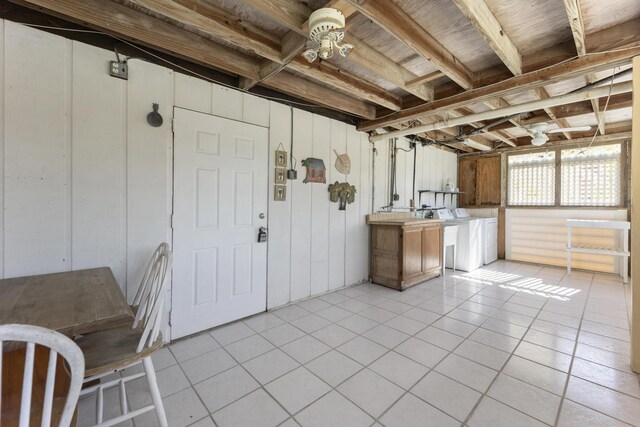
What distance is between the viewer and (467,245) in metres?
4.68

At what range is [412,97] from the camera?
3.29m

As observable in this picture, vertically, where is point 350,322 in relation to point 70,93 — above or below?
below

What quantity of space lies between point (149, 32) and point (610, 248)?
22.3 feet

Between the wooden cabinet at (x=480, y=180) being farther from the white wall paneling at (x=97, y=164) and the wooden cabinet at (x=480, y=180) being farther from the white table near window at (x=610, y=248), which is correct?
the white wall paneling at (x=97, y=164)

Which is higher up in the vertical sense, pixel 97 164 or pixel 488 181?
pixel 488 181

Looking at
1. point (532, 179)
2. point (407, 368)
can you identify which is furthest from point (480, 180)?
point (407, 368)

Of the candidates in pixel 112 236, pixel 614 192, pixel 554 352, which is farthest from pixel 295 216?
pixel 614 192

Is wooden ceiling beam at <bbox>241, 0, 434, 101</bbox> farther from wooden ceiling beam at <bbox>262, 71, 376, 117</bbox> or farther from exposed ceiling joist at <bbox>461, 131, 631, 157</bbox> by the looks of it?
exposed ceiling joist at <bbox>461, 131, 631, 157</bbox>

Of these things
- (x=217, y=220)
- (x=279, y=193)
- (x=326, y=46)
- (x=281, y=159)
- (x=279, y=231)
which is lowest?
(x=279, y=231)

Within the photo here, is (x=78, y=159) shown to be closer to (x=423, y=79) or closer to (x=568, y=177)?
(x=423, y=79)

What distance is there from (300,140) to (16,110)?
2286 mm

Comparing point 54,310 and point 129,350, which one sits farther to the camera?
point 129,350

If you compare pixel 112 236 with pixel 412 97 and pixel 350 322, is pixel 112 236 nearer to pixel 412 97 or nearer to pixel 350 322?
pixel 350 322

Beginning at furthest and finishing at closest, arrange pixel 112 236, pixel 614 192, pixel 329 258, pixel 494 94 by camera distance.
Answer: pixel 614 192 → pixel 329 258 → pixel 494 94 → pixel 112 236
